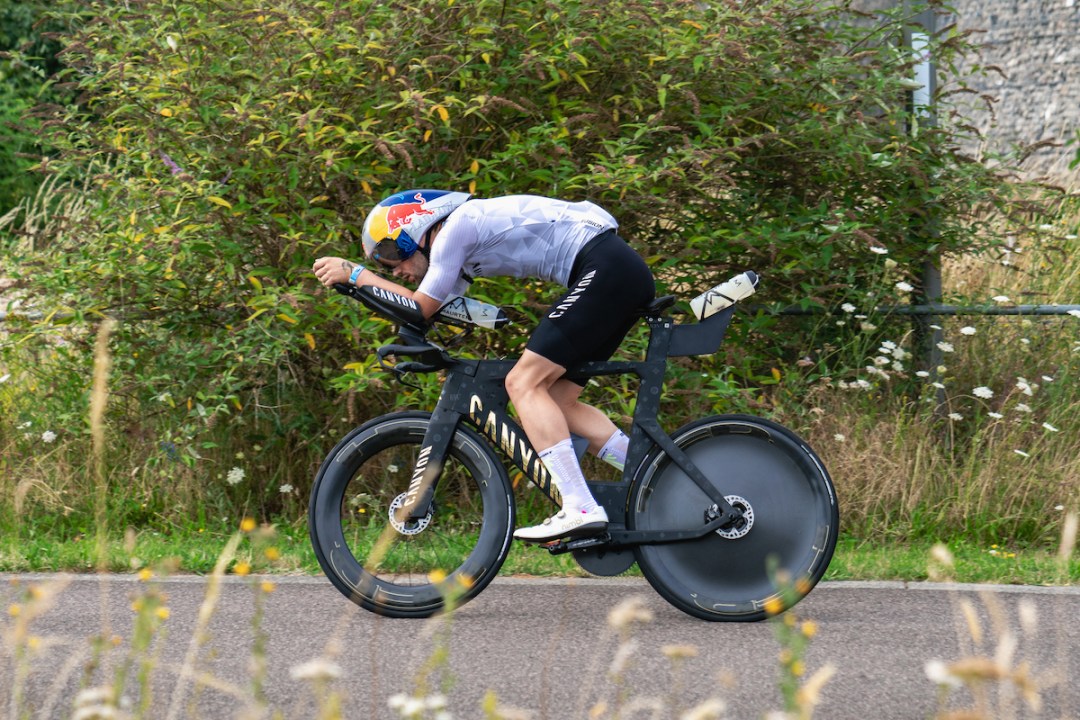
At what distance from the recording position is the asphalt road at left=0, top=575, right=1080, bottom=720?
4.02 meters

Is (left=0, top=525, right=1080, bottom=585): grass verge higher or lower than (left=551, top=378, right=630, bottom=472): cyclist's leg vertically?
lower

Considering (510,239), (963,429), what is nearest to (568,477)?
(510,239)

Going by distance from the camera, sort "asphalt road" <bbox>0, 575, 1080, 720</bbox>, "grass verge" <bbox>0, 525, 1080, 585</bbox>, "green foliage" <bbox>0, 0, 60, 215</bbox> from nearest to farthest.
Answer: "asphalt road" <bbox>0, 575, 1080, 720</bbox> < "grass verge" <bbox>0, 525, 1080, 585</bbox> < "green foliage" <bbox>0, 0, 60, 215</bbox>

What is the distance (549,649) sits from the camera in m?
4.68

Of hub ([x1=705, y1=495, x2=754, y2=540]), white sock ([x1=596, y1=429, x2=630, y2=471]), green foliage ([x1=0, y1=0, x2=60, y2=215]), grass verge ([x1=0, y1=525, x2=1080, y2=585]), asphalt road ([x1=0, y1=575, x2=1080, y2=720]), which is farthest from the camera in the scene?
green foliage ([x1=0, y1=0, x2=60, y2=215])

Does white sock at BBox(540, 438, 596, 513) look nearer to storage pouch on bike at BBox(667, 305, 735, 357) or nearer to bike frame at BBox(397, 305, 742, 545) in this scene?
bike frame at BBox(397, 305, 742, 545)

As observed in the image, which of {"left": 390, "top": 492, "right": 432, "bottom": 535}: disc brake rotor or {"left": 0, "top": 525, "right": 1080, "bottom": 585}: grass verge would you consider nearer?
{"left": 390, "top": 492, "right": 432, "bottom": 535}: disc brake rotor

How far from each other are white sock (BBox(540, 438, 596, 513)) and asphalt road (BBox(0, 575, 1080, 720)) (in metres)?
0.47

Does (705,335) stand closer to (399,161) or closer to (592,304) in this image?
(592,304)

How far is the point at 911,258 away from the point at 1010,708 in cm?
425

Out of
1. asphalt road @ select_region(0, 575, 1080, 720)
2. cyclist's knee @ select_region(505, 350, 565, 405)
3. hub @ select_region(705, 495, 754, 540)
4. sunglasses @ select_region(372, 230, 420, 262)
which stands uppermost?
sunglasses @ select_region(372, 230, 420, 262)

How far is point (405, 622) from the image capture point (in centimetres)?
513

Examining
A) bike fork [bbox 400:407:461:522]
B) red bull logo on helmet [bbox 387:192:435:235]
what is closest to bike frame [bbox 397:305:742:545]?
bike fork [bbox 400:407:461:522]

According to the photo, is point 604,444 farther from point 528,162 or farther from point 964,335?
point 964,335
